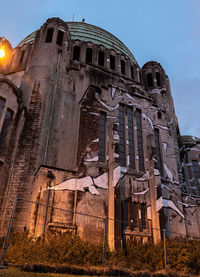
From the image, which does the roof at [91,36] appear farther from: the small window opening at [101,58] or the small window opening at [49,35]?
the small window opening at [49,35]

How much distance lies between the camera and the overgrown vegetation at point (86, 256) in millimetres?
10219

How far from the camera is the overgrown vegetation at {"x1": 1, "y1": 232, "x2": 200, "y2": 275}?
10219 millimetres

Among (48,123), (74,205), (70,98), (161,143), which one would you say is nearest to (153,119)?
(161,143)

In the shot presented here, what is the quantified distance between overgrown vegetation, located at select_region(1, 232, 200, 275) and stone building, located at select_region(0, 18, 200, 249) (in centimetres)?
161

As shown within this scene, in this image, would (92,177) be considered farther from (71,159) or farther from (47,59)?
(47,59)

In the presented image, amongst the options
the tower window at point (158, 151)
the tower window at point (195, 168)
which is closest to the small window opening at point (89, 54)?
the tower window at point (158, 151)

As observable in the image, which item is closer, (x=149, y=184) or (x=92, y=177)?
(x=92, y=177)

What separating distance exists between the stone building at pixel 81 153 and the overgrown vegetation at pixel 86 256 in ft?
5.28

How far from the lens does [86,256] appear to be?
10.9m

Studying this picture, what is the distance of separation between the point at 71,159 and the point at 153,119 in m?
9.81

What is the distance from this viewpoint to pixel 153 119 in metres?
24.2

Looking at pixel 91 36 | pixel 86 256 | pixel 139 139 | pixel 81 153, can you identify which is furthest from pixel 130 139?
pixel 91 36

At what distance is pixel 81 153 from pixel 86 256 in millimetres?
7929

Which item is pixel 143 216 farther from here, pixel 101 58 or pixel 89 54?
pixel 89 54
